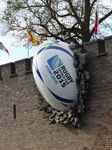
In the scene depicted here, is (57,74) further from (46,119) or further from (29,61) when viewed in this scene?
(29,61)

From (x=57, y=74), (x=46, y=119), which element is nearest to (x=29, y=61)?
(x=46, y=119)

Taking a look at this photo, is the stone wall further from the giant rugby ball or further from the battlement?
the giant rugby ball

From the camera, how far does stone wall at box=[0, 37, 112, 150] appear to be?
18.0m

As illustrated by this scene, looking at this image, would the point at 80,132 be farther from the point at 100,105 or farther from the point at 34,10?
the point at 34,10

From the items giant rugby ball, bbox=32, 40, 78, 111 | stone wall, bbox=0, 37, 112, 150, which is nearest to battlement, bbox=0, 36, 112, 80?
stone wall, bbox=0, 37, 112, 150

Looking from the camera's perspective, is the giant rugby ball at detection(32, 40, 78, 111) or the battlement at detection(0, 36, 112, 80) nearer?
the battlement at detection(0, 36, 112, 80)

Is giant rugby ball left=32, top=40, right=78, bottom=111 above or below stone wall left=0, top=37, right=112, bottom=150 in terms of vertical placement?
above

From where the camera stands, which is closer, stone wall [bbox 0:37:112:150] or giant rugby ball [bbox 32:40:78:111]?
stone wall [bbox 0:37:112:150]

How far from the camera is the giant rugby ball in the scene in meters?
18.4

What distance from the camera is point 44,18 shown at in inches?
1029

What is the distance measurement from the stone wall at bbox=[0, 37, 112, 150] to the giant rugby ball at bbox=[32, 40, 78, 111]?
1.85 ft

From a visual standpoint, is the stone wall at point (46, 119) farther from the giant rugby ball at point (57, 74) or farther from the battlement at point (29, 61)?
the giant rugby ball at point (57, 74)

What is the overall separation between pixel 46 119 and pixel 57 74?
2182 millimetres

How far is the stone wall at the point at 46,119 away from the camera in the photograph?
18.0 m
